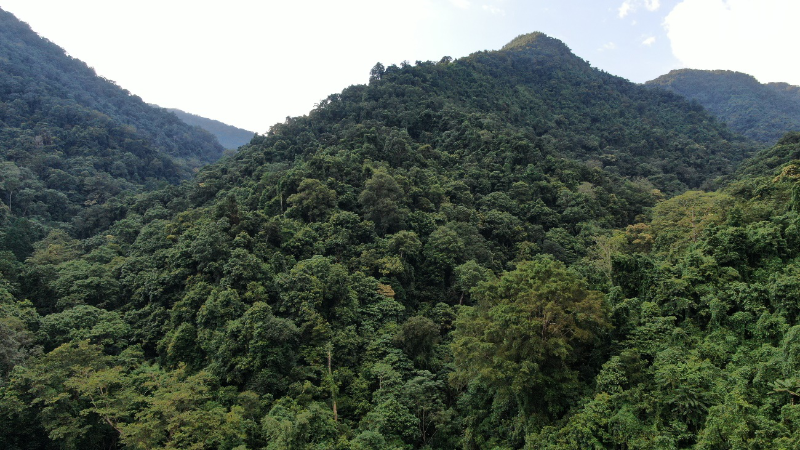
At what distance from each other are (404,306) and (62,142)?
48609 millimetres

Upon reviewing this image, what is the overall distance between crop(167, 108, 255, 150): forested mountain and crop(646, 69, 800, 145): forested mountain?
114 metres

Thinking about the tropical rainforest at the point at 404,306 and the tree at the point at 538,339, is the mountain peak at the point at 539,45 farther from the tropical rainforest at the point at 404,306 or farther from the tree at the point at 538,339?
the tree at the point at 538,339

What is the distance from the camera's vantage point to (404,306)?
23.3 metres

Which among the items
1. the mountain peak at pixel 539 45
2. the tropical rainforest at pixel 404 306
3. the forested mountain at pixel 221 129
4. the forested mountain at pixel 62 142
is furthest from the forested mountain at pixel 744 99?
the forested mountain at pixel 221 129

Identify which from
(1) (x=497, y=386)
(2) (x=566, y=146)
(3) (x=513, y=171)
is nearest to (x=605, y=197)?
(3) (x=513, y=171)

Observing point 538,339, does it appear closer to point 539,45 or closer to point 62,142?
point 62,142

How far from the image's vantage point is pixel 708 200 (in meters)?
24.7

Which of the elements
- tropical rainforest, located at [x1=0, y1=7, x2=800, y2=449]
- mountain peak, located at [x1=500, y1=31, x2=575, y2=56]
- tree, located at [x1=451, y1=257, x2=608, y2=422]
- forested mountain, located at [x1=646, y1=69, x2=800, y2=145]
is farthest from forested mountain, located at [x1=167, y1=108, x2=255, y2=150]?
tree, located at [x1=451, y1=257, x2=608, y2=422]

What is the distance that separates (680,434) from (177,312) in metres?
19.0

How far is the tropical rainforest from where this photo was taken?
1158cm

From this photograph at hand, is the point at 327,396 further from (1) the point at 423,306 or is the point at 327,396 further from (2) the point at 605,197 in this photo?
(2) the point at 605,197

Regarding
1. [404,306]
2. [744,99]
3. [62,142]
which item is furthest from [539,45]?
[404,306]

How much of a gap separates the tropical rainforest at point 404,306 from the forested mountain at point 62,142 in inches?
19.7

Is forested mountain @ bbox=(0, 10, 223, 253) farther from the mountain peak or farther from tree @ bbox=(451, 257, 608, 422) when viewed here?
the mountain peak
